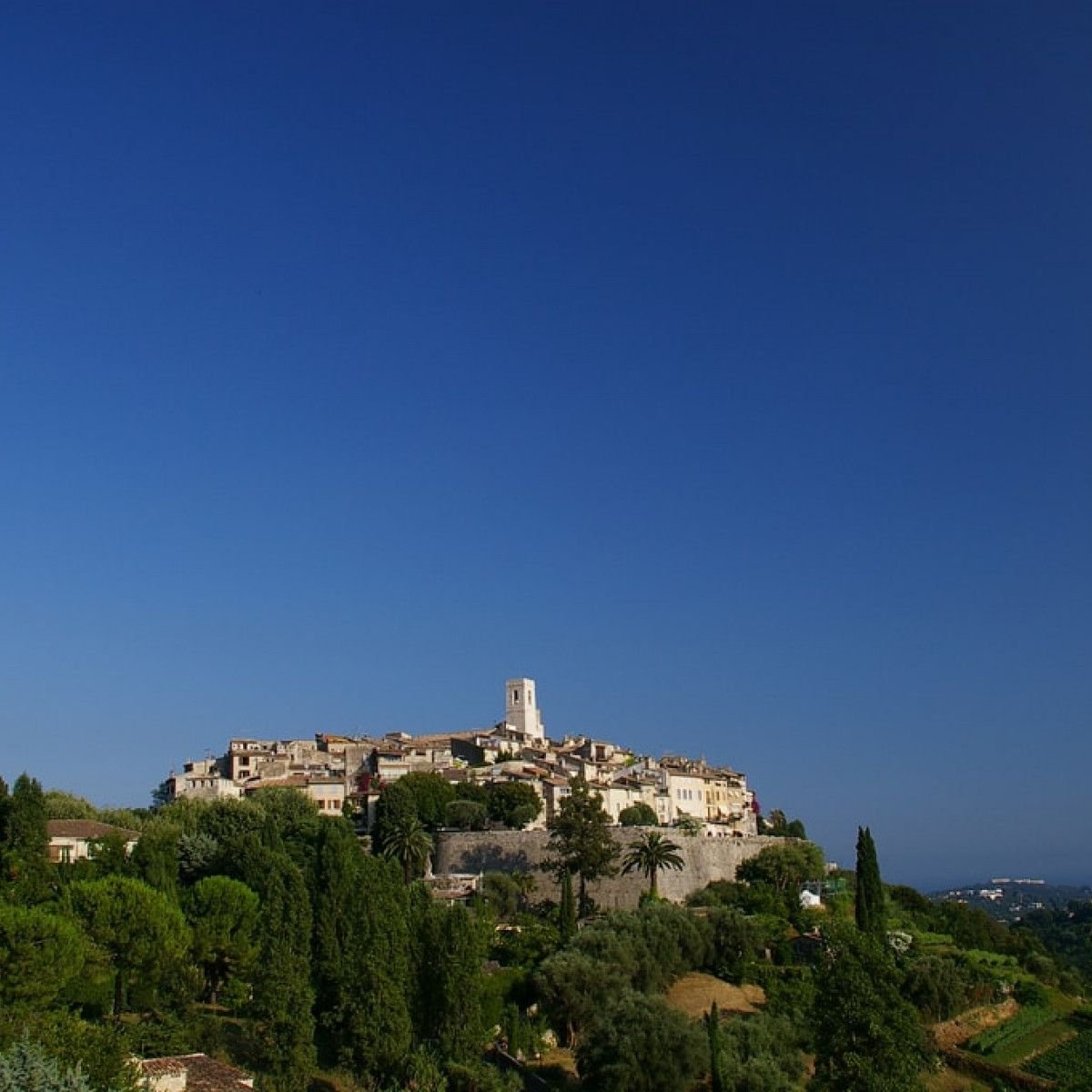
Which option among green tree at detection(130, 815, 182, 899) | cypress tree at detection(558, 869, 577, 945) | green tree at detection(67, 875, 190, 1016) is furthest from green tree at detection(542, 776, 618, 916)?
green tree at detection(67, 875, 190, 1016)

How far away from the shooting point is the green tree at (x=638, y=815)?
81875mm

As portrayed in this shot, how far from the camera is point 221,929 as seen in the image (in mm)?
43094

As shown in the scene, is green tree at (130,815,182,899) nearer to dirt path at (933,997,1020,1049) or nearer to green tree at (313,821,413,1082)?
green tree at (313,821,413,1082)

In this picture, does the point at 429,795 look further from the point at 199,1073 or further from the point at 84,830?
the point at 199,1073

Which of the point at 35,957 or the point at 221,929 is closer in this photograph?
the point at 35,957

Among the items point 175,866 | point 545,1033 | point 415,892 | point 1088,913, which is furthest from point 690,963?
point 1088,913

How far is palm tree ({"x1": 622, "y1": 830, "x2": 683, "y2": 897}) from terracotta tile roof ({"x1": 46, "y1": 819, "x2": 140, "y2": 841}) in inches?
1027

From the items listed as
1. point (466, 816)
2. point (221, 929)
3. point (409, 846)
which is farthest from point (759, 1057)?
point (466, 816)

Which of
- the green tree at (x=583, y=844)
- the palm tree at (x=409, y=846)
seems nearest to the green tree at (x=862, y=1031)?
the green tree at (x=583, y=844)

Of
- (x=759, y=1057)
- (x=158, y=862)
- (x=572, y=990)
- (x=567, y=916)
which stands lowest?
(x=759, y=1057)

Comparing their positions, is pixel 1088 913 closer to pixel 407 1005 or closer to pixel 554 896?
pixel 554 896

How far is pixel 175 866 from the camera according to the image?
174 ft

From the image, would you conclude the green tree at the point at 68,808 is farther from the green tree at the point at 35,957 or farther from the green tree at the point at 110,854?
the green tree at the point at 35,957

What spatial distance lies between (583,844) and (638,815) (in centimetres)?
2139
